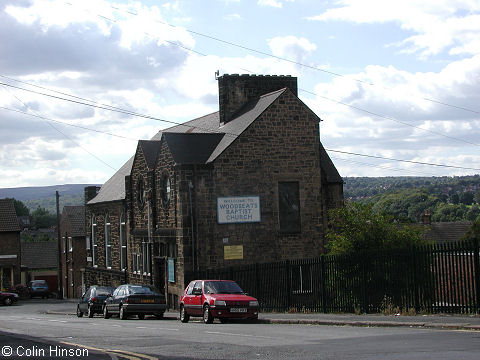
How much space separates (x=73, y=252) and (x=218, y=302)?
44.4 m

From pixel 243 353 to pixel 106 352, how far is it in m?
2.54

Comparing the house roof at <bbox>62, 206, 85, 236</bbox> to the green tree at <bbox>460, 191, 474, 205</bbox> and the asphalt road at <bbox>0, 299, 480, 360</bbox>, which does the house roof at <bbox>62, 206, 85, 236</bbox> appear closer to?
the asphalt road at <bbox>0, 299, 480, 360</bbox>

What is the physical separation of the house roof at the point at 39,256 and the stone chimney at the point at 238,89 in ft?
166

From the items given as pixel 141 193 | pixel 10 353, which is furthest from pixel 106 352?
pixel 141 193

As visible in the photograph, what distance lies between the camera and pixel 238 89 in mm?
36750

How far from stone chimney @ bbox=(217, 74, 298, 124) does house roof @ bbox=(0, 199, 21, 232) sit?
30.7 m

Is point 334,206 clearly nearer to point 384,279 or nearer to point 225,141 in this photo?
point 225,141

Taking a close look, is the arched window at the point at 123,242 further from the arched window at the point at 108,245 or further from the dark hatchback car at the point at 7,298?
the dark hatchback car at the point at 7,298

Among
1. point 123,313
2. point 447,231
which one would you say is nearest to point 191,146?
point 123,313

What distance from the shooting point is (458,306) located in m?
18.2

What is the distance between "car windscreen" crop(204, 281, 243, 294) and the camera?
74.1ft

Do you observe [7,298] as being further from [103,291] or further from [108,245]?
[103,291]

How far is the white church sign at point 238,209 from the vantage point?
107 ft

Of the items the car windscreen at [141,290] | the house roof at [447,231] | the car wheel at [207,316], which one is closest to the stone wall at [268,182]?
the car windscreen at [141,290]
